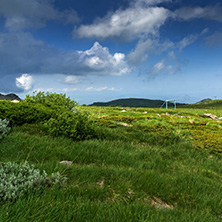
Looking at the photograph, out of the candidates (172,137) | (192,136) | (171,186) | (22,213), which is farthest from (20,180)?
(192,136)

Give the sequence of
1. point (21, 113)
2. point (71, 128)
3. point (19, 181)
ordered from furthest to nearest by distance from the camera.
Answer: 1. point (21, 113)
2. point (71, 128)
3. point (19, 181)

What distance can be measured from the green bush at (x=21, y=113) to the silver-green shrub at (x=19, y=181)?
6.25 m

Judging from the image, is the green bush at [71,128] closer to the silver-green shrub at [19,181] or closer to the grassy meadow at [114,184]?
the grassy meadow at [114,184]

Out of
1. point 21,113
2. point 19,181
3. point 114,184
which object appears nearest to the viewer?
point 19,181

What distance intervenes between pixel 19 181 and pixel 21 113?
23.0ft

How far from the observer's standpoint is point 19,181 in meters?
3.59

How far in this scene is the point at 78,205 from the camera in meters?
3.24

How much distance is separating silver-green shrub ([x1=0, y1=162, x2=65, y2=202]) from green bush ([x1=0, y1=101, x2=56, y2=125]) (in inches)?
246

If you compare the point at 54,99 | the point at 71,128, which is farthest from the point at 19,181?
the point at 54,99

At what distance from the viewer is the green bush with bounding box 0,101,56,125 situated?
31.7 feet

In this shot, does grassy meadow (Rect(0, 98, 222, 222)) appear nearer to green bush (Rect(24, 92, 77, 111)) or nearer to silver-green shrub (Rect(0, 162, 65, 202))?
silver-green shrub (Rect(0, 162, 65, 202))

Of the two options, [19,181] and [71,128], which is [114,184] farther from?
[71,128]

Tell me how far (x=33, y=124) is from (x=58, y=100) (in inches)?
175

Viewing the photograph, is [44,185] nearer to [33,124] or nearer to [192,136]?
[33,124]
